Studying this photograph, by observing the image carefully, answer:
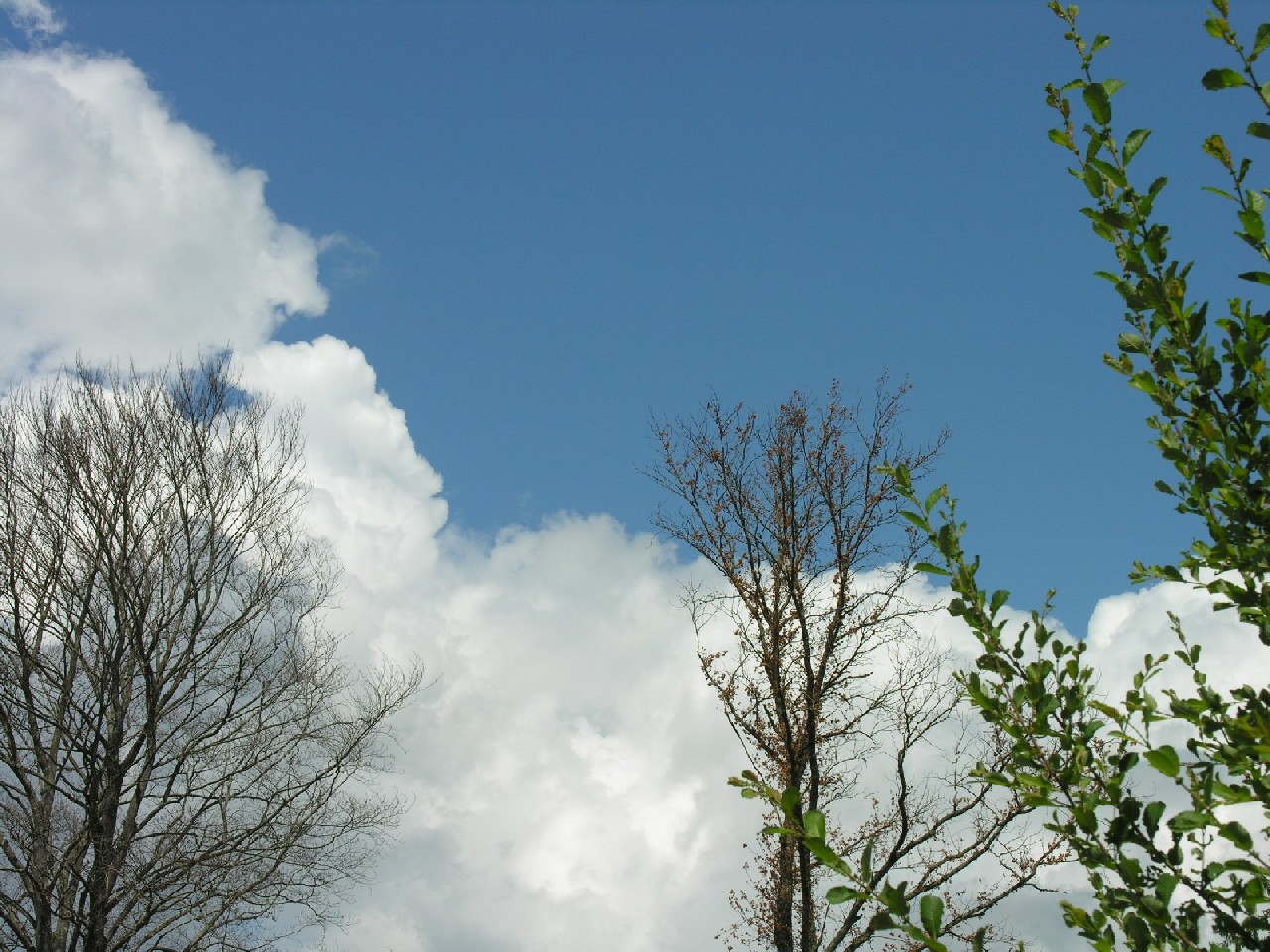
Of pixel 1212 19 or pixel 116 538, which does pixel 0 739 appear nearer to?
pixel 116 538

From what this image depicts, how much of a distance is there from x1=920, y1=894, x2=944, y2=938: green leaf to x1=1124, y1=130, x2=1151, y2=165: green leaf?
72.8 inches

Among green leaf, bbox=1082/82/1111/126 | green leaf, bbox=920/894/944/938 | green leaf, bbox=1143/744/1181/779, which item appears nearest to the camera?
green leaf, bbox=920/894/944/938

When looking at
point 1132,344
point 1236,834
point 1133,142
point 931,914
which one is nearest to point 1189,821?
point 1236,834

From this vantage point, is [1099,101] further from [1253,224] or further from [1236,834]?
[1236,834]

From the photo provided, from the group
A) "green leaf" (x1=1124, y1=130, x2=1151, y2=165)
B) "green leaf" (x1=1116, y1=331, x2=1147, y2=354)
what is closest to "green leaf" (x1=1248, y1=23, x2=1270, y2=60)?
"green leaf" (x1=1124, y1=130, x2=1151, y2=165)

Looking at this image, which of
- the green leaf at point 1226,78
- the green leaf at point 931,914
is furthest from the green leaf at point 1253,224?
the green leaf at point 931,914

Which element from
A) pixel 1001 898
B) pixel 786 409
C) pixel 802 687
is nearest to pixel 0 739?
pixel 802 687

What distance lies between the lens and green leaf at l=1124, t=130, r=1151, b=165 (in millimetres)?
2266

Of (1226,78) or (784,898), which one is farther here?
(784,898)

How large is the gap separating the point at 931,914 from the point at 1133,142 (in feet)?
6.28

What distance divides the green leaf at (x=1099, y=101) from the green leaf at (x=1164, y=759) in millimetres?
1525

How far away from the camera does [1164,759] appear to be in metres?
1.83

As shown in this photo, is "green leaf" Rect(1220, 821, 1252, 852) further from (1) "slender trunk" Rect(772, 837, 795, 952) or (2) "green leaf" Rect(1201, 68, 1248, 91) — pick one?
(1) "slender trunk" Rect(772, 837, 795, 952)

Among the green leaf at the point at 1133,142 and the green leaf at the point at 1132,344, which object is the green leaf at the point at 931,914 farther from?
the green leaf at the point at 1133,142
